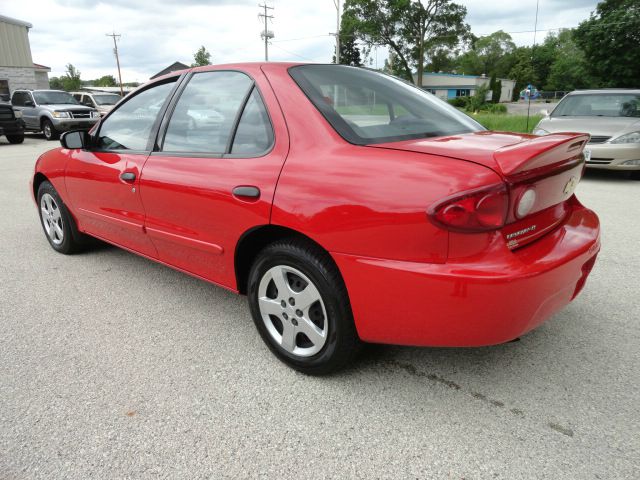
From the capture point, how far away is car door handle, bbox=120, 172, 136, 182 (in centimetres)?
303

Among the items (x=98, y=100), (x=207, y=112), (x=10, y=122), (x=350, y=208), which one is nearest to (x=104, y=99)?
(x=98, y=100)

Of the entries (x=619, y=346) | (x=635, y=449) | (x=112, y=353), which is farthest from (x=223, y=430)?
(x=619, y=346)

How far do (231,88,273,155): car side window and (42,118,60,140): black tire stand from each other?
17775 millimetres

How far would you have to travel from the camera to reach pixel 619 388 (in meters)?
2.19

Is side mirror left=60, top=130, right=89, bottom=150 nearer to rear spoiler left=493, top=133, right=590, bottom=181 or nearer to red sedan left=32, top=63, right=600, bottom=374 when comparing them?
red sedan left=32, top=63, right=600, bottom=374

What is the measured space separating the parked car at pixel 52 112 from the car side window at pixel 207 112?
649 inches

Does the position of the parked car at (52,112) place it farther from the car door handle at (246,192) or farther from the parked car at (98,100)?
the car door handle at (246,192)

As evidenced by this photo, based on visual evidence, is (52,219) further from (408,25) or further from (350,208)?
(408,25)

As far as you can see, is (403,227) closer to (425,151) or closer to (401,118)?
(425,151)

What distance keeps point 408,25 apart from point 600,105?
44028 millimetres

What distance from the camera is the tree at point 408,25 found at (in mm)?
46812

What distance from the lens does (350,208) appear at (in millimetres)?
1937

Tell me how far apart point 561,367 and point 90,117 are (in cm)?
1893

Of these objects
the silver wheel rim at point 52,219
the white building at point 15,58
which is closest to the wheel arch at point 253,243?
the silver wheel rim at point 52,219
